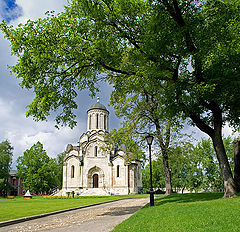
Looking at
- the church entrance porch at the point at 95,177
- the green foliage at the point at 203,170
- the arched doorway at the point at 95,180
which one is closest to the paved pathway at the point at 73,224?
the green foliage at the point at 203,170

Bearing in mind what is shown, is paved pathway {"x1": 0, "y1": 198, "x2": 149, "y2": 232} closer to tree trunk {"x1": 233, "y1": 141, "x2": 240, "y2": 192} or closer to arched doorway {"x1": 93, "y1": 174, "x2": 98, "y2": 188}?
tree trunk {"x1": 233, "y1": 141, "x2": 240, "y2": 192}

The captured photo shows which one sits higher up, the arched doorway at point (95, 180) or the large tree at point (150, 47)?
the large tree at point (150, 47)

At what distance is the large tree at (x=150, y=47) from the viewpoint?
34.4ft

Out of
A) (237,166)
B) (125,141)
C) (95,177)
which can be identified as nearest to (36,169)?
(95,177)

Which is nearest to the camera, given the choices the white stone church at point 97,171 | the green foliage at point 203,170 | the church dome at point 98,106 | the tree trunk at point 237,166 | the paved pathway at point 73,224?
the paved pathway at point 73,224

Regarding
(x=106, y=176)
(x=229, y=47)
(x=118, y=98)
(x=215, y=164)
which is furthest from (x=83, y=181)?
(x=229, y=47)

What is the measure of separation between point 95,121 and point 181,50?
3804 centimetres

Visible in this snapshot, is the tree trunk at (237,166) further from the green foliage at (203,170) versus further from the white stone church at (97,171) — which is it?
the white stone church at (97,171)

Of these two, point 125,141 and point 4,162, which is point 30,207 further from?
point 4,162

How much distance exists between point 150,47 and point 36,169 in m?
43.1

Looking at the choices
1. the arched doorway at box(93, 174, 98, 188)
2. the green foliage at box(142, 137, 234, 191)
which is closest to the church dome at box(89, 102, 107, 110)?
the arched doorway at box(93, 174, 98, 188)

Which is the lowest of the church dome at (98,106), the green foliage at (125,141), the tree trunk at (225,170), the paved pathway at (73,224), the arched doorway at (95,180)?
the arched doorway at (95,180)

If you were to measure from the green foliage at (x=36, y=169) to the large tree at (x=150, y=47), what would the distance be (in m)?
38.1

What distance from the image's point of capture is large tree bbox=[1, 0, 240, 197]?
10.5 meters
